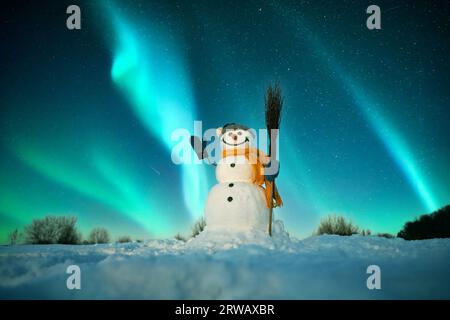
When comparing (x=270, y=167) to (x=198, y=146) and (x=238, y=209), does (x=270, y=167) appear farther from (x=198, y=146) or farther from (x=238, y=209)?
(x=198, y=146)

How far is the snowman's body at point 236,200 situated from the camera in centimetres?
482

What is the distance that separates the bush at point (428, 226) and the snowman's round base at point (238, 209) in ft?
12.8

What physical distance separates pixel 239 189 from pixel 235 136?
3.01 feet

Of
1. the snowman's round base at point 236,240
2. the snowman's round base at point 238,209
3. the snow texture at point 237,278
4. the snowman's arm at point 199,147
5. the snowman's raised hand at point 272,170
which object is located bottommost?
the snow texture at point 237,278

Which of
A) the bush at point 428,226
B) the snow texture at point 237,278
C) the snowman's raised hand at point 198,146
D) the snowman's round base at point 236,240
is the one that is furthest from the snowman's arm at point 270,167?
the bush at point 428,226

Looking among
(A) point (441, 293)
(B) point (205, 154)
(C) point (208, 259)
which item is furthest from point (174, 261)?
(B) point (205, 154)

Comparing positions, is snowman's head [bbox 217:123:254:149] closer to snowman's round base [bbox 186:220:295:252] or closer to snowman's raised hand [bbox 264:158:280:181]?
snowman's raised hand [bbox 264:158:280:181]

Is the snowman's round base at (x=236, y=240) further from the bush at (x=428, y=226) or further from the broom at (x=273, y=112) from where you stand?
the bush at (x=428, y=226)

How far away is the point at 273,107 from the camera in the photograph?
17.2 feet

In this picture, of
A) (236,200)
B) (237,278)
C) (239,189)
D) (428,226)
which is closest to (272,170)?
(239,189)

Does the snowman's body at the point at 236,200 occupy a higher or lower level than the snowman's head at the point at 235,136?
lower
